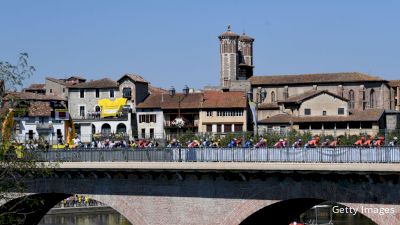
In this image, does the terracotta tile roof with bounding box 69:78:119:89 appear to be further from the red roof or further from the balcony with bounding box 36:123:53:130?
the balcony with bounding box 36:123:53:130

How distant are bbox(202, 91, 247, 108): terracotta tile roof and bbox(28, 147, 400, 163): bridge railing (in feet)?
204

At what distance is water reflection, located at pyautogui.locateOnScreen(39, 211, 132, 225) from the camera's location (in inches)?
3361

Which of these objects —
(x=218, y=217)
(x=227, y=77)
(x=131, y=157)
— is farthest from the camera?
(x=227, y=77)

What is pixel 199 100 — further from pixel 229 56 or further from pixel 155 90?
pixel 229 56

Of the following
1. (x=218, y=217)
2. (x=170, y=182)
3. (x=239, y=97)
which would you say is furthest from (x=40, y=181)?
(x=239, y=97)

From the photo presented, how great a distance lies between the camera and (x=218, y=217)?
38094 mm

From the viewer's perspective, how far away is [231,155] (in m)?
39.0

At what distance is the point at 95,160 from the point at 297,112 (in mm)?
70472

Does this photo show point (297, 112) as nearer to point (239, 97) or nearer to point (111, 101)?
point (239, 97)

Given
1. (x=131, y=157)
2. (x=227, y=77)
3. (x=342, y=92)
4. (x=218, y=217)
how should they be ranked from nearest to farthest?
(x=218, y=217) < (x=131, y=157) < (x=342, y=92) < (x=227, y=77)

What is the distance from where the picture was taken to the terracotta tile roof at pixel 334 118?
333 ft

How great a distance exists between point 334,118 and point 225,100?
1323cm

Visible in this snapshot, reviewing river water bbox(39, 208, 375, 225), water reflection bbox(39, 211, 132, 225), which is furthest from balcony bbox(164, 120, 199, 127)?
water reflection bbox(39, 211, 132, 225)

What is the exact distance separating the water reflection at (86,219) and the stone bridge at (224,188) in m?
40.2
